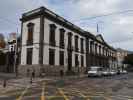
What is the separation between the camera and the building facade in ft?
129

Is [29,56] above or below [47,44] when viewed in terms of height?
below

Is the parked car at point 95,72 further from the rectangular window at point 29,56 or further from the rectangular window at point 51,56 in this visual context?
the rectangular window at point 29,56

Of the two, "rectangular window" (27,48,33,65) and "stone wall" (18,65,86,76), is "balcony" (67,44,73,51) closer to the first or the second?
"stone wall" (18,65,86,76)

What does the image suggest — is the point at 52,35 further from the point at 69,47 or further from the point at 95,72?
the point at 95,72

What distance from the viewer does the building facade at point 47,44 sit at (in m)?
39.4

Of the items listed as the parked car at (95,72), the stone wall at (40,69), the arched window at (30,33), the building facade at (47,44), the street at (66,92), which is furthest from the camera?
the parked car at (95,72)

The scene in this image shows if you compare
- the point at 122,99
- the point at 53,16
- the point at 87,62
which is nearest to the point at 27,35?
the point at 53,16

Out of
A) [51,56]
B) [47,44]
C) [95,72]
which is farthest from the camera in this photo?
[95,72]

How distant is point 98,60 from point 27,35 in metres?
34.0

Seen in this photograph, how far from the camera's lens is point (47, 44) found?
40438 millimetres

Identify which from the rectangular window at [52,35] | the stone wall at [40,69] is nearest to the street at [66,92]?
the stone wall at [40,69]

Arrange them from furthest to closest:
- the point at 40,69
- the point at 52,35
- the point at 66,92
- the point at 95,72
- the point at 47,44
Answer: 1. the point at 95,72
2. the point at 52,35
3. the point at 47,44
4. the point at 40,69
5. the point at 66,92

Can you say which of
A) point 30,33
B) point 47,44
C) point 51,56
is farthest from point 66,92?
point 30,33

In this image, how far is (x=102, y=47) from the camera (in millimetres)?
76688
